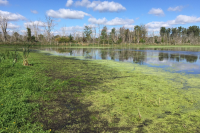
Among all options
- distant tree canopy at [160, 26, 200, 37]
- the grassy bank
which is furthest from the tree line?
the grassy bank

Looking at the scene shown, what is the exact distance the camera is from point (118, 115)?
3.99 m

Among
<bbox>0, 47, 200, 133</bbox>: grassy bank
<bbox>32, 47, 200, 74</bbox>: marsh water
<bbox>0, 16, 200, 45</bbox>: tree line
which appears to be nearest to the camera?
<bbox>0, 47, 200, 133</bbox>: grassy bank

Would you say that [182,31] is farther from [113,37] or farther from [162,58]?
[162,58]

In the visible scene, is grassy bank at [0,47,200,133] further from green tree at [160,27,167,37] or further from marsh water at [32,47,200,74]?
green tree at [160,27,167,37]

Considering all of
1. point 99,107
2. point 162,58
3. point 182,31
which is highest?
point 182,31

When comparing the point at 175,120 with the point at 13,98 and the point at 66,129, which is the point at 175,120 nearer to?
the point at 66,129

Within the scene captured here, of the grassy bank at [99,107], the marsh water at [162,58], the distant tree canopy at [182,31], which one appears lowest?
the grassy bank at [99,107]

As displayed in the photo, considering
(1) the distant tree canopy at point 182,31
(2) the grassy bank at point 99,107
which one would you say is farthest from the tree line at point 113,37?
(2) the grassy bank at point 99,107

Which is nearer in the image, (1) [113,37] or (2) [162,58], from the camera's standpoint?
(2) [162,58]

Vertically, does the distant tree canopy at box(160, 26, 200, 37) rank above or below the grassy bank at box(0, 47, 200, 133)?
above

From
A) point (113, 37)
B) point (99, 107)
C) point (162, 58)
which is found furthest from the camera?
point (113, 37)

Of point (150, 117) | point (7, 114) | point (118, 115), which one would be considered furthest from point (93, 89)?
point (7, 114)

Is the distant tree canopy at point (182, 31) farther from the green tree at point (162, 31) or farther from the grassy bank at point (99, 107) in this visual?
the grassy bank at point (99, 107)

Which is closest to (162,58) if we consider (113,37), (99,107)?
(99,107)
